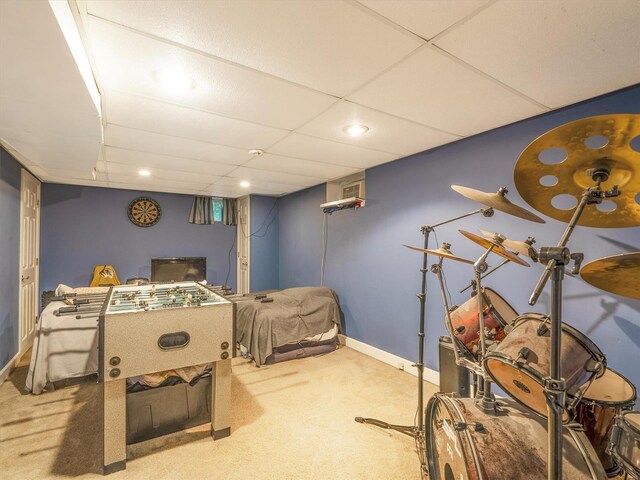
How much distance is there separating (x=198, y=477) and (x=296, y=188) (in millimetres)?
3888

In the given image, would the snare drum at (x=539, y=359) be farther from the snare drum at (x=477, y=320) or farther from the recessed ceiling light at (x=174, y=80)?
the recessed ceiling light at (x=174, y=80)

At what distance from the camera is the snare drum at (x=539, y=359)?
46.2 inches

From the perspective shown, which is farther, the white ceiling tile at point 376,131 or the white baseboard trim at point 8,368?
the white baseboard trim at point 8,368

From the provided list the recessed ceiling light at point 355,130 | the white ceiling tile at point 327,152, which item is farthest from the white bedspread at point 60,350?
the recessed ceiling light at point 355,130

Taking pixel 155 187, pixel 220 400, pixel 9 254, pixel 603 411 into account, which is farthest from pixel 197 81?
pixel 155 187

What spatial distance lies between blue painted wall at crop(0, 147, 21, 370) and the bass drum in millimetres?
3733

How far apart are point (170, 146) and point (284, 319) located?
2.09 metres

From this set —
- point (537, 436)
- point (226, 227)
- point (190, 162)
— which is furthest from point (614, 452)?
point (226, 227)

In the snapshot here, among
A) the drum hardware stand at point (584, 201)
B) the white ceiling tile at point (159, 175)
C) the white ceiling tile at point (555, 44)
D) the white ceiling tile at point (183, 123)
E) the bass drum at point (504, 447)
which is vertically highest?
the white ceiling tile at point (555, 44)

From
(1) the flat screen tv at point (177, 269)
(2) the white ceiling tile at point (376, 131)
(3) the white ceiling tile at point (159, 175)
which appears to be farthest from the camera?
(1) the flat screen tv at point (177, 269)

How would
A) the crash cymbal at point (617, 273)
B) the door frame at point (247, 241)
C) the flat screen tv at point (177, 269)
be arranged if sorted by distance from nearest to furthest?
the crash cymbal at point (617, 273) → the flat screen tv at point (177, 269) → the door frame at point (247, 241)

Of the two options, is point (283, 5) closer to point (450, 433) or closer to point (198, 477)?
point (450, 433)

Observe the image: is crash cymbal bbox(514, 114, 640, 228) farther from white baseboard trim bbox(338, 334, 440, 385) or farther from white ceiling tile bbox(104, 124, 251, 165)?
white ceiling tile bbox(104, 124, 251, 165)

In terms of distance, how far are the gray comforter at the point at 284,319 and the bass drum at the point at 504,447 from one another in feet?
7.12
